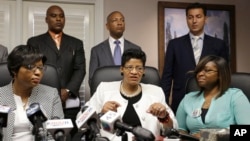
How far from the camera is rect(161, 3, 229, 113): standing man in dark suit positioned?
2.98 metres

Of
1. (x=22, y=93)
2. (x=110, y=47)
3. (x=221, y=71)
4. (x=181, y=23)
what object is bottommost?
(x=22, y=93)


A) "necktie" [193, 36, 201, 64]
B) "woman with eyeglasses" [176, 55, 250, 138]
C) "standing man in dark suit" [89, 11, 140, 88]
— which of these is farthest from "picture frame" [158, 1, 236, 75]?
"woman with eyeglasses" [176, 55, 250, 138]

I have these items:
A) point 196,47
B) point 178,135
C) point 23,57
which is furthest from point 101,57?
point 178,135

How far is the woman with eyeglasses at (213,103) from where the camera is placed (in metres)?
2.21

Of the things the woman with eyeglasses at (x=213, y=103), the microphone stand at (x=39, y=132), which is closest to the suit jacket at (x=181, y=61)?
the woman with eyeglasses at (x=213, y=103)

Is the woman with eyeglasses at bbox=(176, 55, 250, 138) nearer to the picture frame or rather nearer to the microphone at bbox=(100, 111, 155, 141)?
the microphone at bbox=(100, 111, 155, 141)

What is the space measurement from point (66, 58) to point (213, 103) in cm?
144

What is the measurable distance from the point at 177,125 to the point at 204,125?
0.17m

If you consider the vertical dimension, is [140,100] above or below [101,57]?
below

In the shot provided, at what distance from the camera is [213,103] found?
2279 millimetres

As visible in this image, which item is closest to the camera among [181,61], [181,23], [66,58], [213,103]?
[213,103]

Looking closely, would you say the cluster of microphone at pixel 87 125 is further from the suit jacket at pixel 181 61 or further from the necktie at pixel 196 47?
the necktie at pixel 196 47

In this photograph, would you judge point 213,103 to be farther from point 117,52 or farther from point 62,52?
point 62,52

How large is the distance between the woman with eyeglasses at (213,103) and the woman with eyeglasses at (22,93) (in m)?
0.85
